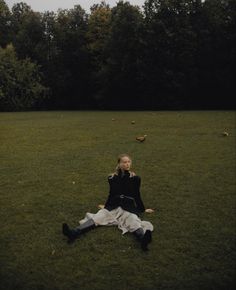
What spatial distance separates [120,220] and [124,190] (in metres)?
0.69

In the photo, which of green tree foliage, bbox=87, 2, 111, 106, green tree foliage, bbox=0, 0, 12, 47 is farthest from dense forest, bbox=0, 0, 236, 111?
green tree foliage, bbox=0, 0, 12, 47

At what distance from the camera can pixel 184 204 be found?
10.6 metres

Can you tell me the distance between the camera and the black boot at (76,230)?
26.7 feet

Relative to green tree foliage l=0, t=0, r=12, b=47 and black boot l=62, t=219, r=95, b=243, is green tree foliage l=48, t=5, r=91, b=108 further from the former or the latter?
black boot l=62, t=219, r=95, b=243

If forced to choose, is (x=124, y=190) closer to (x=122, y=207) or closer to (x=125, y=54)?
(x=122, y=207)

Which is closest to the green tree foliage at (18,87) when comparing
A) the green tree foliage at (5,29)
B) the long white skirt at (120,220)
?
the green tree foliage at (5,29)

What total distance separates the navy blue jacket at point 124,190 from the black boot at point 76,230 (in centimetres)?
75

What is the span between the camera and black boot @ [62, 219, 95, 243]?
815cm

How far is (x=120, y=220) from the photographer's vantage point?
9.09 m

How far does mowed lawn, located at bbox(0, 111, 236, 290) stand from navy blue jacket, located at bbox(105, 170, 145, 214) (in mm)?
621

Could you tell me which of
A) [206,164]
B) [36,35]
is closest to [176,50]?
[36,35]

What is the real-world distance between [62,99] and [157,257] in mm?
60856

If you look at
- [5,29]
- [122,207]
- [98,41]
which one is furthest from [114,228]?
[5,29]

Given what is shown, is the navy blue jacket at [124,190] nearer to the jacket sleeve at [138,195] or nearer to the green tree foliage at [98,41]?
the jacket sleeve at [138,195]
